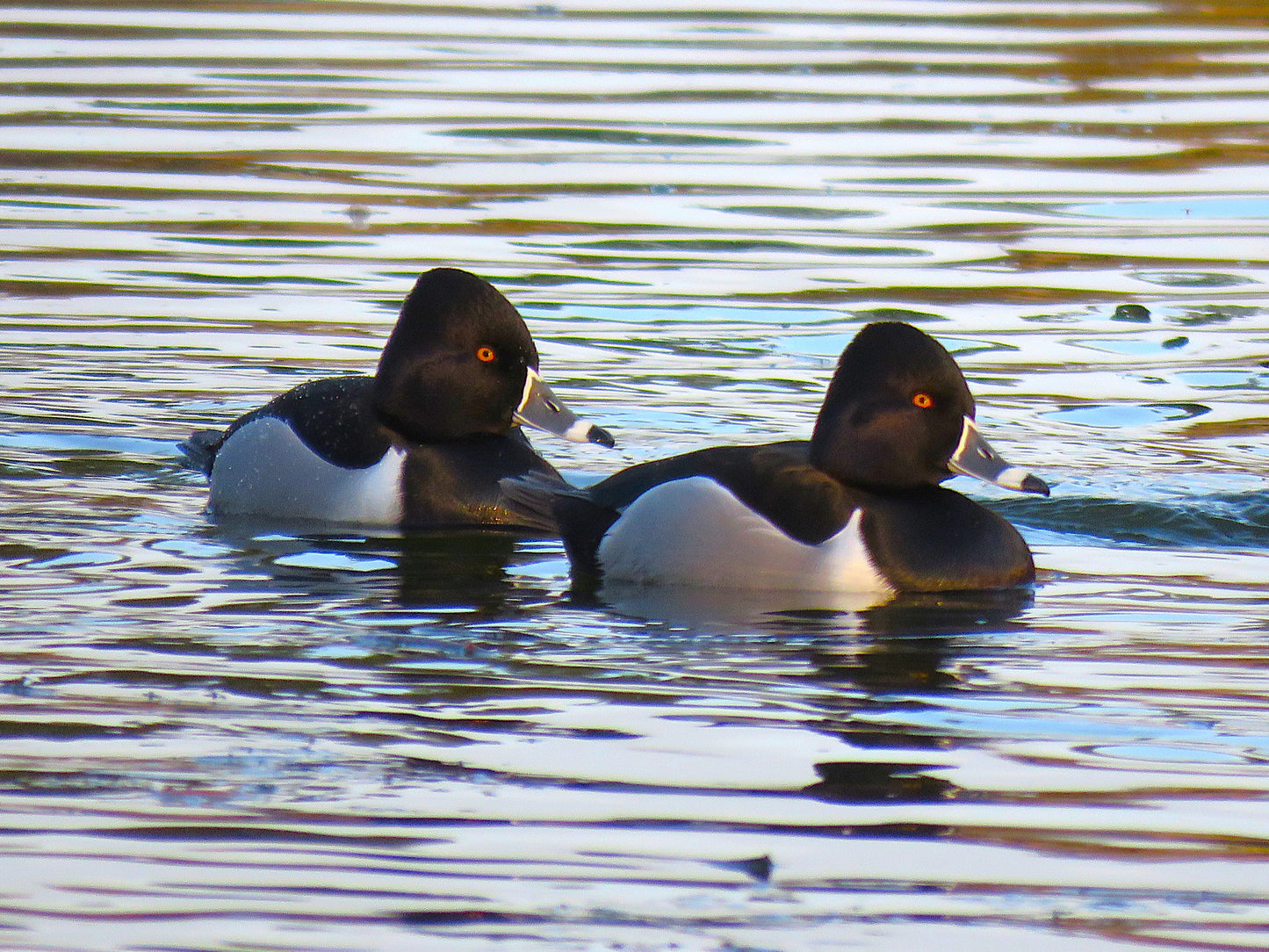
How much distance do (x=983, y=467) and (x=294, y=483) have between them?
250cm

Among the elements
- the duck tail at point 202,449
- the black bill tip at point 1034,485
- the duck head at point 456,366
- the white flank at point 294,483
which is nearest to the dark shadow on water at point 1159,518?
the black bill tip at point 1034,485

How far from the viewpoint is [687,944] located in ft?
13.3

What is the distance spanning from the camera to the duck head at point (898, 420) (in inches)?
285

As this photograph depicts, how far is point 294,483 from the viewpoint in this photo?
331 inches

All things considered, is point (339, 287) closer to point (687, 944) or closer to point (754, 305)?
point (754, 305)

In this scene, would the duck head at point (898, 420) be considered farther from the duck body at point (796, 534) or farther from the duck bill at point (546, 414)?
the duck bill at point (546, 414)

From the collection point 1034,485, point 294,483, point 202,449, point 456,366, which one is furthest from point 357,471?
point 1034,485

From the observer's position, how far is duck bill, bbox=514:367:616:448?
27.3 feet

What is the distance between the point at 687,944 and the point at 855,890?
433 mm

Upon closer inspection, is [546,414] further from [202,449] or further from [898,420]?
[898,420]

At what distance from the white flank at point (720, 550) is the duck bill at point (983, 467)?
0.44 meters

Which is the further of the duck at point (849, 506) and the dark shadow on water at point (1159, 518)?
the dark shadow on water at point (1159, 518)

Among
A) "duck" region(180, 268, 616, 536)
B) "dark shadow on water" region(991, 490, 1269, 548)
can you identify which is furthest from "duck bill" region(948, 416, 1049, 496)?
"duck" region(180, 268, 616, 536)

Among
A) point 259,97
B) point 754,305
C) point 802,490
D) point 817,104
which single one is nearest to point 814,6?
Result: point 817,104
